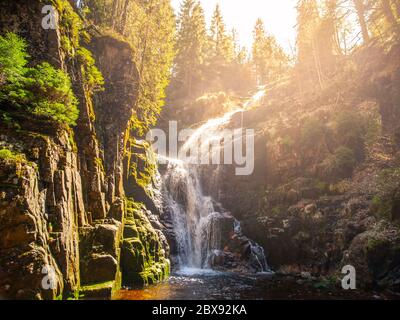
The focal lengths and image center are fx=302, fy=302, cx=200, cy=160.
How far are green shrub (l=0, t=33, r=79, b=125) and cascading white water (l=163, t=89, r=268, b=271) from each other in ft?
33.0

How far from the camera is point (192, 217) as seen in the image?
1917 cm

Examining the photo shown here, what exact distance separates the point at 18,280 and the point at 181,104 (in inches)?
1310

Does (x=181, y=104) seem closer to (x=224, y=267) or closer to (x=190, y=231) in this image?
(x=190, y=231)

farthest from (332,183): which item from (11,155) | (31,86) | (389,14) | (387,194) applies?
(11,155)

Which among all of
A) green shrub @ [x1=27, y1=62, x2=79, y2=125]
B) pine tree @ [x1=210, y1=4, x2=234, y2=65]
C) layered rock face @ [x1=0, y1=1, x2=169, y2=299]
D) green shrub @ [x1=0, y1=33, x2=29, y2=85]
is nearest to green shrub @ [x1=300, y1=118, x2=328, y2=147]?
layered rock face @ [x1=0, y1=1, x2=169, y2=299]

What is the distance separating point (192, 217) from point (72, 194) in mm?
9837

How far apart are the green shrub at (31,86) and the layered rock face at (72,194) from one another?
1.34 ft

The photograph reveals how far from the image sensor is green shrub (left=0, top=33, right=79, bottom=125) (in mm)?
8977

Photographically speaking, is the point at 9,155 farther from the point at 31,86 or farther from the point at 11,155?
the point at 31,86

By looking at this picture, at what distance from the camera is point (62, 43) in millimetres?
11664

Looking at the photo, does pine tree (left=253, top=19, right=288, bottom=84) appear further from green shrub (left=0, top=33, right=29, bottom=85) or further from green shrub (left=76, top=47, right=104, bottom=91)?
green shrub (left=0, top=33, right=29, bottom=85)

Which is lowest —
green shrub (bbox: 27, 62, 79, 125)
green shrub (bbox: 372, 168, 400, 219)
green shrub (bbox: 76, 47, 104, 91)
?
green shrub (bbox: 372, 168, 400, 219)

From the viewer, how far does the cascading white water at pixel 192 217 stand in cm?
1717
